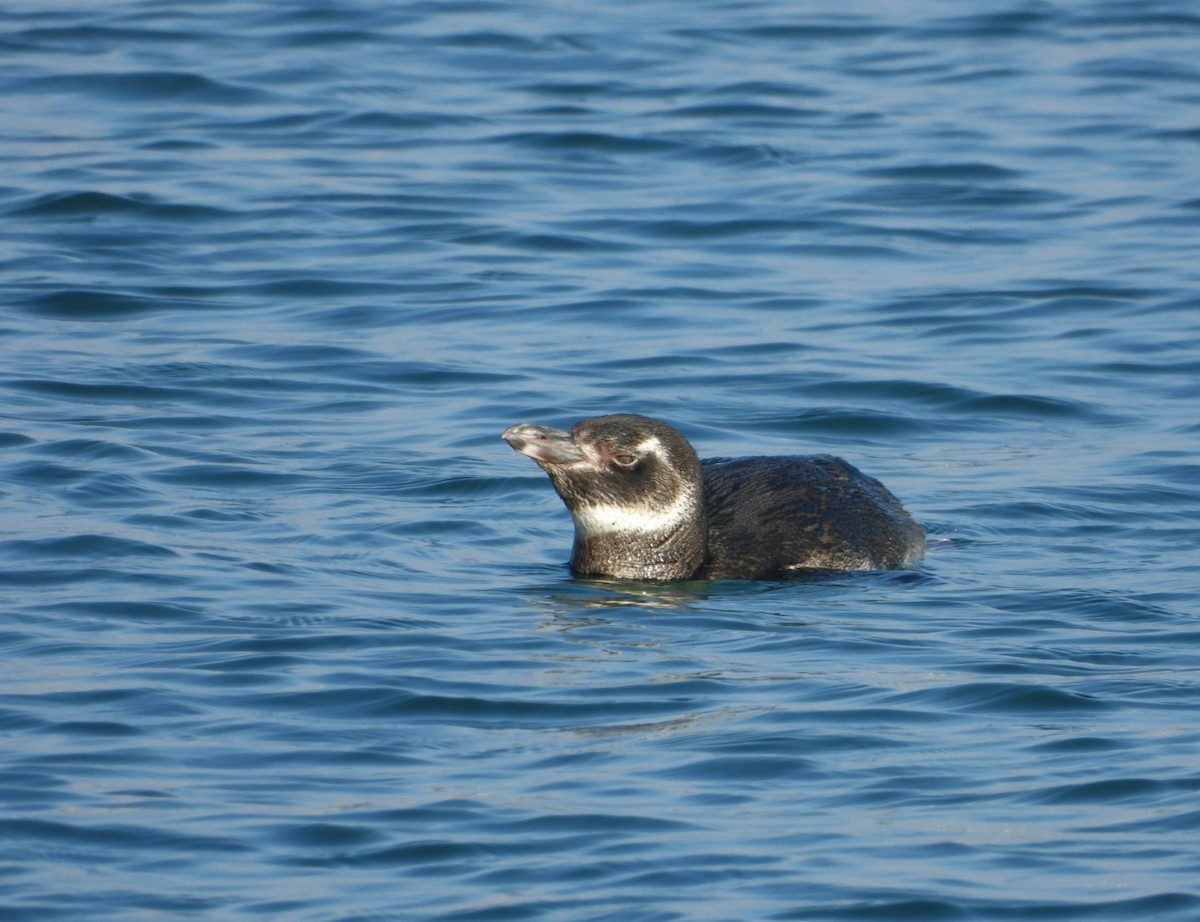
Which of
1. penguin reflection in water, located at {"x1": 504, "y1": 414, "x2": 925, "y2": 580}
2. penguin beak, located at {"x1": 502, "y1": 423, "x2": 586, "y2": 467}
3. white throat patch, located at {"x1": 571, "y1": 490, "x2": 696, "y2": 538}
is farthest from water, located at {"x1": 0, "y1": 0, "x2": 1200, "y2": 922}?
penguin beak, located at {"x1": 502, "y1": 423, "x2": 586, "y2": 467}

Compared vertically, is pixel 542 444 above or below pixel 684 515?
above

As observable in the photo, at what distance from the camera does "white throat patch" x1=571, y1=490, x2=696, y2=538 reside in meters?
10.8

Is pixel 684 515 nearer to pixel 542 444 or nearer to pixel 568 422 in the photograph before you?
pixel 542 444

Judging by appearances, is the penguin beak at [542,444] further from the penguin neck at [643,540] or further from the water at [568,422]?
the water at [568,422]

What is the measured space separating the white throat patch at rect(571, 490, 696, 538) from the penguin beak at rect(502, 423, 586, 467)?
1.15ft

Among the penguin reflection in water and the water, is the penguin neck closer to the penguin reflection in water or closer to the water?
the penguin reflection in water

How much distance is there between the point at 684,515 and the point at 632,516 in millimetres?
255

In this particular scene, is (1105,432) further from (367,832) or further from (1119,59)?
(1119,59)

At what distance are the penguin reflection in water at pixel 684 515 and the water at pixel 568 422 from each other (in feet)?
0.77

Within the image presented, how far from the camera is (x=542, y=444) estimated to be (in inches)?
413

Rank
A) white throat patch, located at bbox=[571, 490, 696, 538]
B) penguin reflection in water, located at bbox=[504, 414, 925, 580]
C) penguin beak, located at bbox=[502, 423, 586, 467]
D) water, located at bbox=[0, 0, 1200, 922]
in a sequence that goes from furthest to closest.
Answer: white throat patch, located at bbox=[571, 490, 696, 538], penguin reflection in water, located at bbox=[504, 414, 925, 580], penguin beak, located at bbox=[502, 423, 586, 467], water, located at bbox=[0, 0, 1200, 922]

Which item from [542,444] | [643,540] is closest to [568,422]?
[643,540]

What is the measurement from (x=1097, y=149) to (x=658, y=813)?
50.0ft

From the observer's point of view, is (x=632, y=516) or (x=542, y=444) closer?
(x=542, y=444)
